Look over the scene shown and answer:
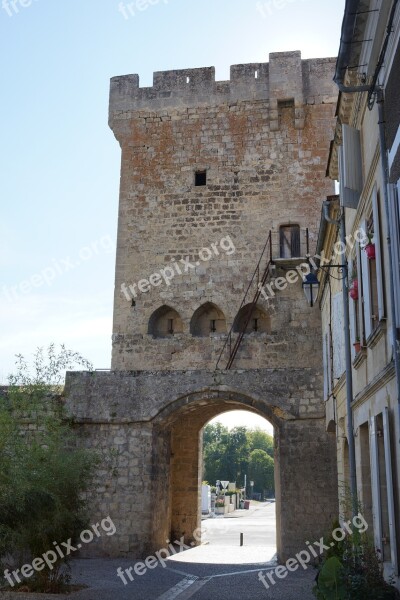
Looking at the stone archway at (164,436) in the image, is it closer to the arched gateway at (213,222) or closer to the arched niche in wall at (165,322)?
the arched gateway at (213,222)

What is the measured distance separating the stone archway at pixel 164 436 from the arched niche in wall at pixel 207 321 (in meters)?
4.25

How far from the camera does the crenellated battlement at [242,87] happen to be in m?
18.8

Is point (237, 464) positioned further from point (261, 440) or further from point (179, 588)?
point (179, 588)

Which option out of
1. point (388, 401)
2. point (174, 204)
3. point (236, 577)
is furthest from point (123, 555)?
point (174, 204)

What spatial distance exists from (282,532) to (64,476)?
498cm

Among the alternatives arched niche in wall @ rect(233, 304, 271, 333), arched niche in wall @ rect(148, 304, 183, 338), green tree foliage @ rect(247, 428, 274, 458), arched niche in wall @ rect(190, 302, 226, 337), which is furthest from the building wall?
green tree foliage @ rect(247, 428, 274, 458)

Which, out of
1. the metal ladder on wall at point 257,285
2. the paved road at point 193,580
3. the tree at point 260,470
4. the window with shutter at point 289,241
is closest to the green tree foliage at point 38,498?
the paved road at point 193,580

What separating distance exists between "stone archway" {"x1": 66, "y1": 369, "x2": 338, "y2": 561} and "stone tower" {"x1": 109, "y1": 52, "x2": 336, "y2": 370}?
11.7 ft

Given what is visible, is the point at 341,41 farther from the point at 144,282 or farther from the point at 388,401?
the point at 144,282

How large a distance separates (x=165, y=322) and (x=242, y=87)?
23.3ft

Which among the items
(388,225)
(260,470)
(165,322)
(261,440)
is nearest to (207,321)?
(165,322)

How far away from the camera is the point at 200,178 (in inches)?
746

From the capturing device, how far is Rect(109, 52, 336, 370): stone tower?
58.4 feet

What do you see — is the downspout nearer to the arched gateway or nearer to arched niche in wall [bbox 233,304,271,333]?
the arched gateway
